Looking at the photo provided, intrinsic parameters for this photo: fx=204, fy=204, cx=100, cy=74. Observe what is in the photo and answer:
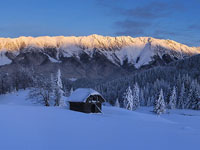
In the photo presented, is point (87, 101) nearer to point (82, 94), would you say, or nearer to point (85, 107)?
point (85, 107)

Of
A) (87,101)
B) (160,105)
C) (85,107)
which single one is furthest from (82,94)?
(160,105)

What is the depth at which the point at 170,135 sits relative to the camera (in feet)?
45.1

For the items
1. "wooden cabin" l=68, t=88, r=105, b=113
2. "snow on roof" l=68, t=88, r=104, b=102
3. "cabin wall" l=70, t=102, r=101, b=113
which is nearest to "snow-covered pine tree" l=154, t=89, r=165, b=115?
"wooden cabin" l=68, t=88, r=105, b=113

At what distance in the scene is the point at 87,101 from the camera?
3525 centimetres

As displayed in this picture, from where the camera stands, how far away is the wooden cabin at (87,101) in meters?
35.2

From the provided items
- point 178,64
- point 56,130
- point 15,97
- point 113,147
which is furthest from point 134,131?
point 178,64

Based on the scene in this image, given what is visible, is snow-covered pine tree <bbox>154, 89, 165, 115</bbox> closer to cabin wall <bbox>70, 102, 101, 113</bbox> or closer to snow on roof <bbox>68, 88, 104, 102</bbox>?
cabin wall <bbox>70, 102, 101, 113</bbox>

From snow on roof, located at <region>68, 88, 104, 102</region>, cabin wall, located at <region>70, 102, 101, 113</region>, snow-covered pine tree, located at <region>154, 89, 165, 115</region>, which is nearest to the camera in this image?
cabin wall, located at <region>70, 102, 101, 113</region>

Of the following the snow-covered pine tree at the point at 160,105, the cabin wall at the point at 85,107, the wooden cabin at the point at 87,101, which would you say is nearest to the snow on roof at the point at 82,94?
the wooden cabin at the point at 87,101

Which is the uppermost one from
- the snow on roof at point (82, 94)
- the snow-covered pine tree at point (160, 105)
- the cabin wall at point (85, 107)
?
the snow on roof at point (82, 94)

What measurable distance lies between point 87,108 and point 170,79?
115214 mm

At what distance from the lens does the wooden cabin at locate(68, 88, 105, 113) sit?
115 ft

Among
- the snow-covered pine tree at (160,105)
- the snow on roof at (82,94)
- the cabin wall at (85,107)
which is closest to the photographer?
the cabin wall at (85,107)

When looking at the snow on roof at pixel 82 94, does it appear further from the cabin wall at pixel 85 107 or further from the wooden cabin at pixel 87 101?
the cabin wall at pixel 85 107
